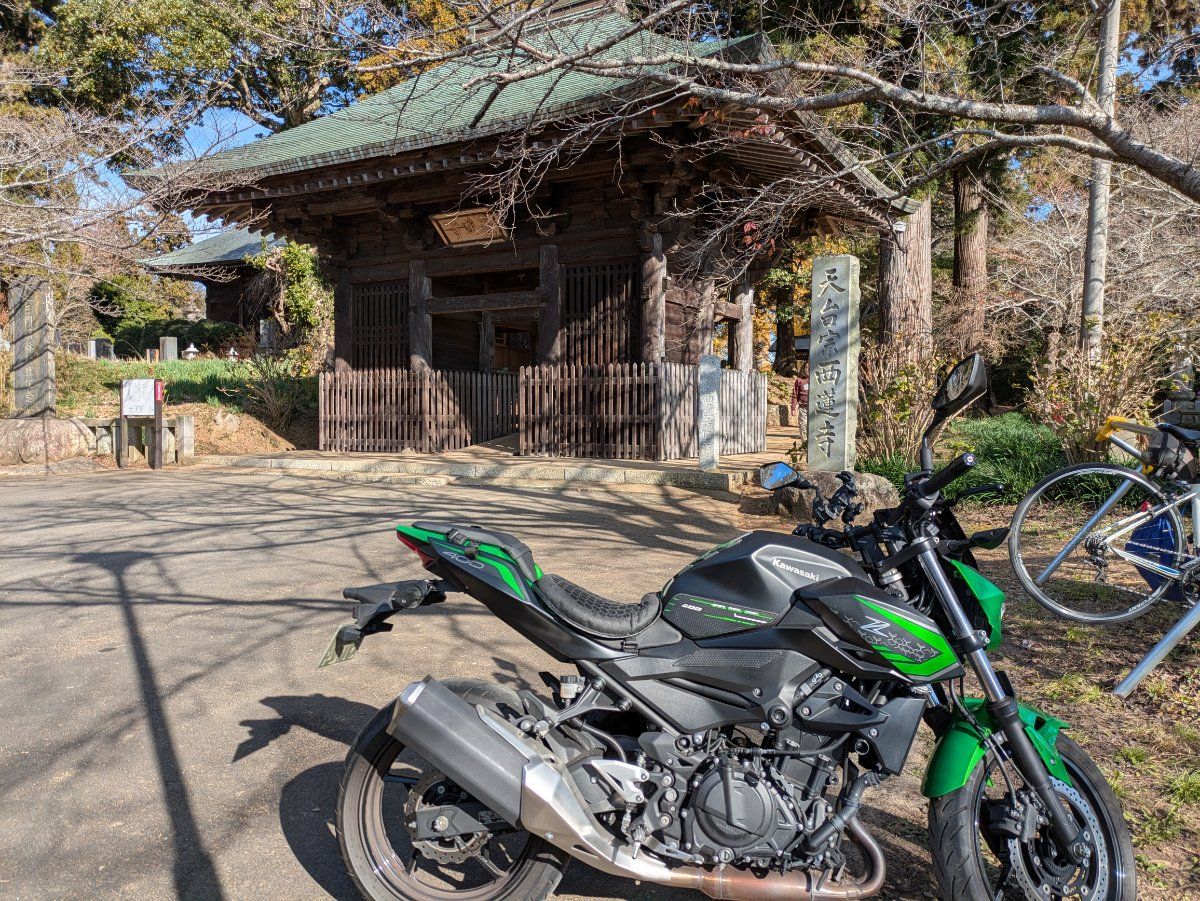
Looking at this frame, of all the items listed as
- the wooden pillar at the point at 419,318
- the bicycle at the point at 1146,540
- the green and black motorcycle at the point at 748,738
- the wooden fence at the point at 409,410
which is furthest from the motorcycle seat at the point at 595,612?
the wooden pillar at the point at 419,318

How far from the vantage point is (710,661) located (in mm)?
2061

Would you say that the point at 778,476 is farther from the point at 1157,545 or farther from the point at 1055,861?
the point at 1157,545

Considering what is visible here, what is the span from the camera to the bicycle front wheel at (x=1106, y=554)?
3984 mm

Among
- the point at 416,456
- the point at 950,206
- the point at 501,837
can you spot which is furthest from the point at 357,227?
the point at 950,206

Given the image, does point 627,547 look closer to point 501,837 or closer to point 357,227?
point 501,837

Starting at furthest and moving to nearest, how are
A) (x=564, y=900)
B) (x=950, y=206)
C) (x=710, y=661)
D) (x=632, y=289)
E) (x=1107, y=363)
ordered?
1. (x=950, y=206)
2. (x=632, y=289)
3. (x=1107, y=363)
4. (x=564, y=900)
5. (x=710, y=661)

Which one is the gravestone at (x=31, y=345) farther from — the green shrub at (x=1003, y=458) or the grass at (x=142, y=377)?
the green shrub at (x=1003, y=458)

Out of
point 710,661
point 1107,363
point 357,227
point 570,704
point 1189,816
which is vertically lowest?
point 1189,816

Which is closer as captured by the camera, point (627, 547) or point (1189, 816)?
point (1189, 816)

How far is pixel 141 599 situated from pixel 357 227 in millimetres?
10573

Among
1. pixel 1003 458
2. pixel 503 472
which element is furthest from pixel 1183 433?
pixel 503 472

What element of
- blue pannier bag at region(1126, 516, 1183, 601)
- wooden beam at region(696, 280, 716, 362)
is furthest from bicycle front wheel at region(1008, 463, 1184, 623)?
wooden beam at region(696, 280, 716, 362)

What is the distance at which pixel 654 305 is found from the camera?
37.6 feet

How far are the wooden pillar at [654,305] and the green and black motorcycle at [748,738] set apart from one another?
31.0ft
